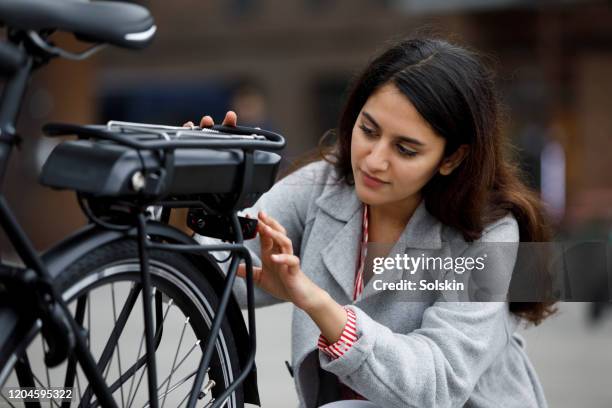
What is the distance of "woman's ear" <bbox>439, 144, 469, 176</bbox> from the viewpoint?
7.73 feet

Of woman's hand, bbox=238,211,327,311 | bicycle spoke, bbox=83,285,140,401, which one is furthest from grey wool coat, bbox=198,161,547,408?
bicycle spoke, bbox=83,285,140,401

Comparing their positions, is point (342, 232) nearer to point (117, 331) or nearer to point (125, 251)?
point (117, 331)

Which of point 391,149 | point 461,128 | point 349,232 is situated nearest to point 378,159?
point 391,149

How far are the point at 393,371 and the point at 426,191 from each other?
54cm

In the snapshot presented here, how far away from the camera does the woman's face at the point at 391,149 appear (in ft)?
7.39

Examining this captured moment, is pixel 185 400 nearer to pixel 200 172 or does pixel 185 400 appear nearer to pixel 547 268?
Result: pixel 200 172

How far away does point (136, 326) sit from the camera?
7.30ft

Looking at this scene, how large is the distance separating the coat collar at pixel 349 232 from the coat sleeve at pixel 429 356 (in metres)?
0.14

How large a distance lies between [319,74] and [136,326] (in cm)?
2080

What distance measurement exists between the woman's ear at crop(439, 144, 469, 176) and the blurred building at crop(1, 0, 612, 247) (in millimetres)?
423

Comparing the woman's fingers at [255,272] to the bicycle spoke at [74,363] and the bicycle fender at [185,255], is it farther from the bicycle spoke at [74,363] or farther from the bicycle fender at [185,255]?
the bicycle spoke at [74,363]

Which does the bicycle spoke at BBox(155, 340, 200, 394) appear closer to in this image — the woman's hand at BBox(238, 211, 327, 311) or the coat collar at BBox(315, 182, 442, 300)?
the woman's hand at BBox(238, 211, 327, 311)

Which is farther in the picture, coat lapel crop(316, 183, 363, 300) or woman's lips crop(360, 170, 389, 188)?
coat lapel crop(316, 183, 363, 300)

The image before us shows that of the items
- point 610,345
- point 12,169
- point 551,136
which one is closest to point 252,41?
point 551,136
